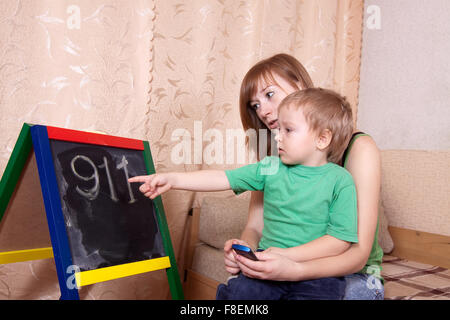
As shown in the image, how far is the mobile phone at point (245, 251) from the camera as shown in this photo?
34.8 inches

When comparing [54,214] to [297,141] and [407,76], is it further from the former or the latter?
[407,76]

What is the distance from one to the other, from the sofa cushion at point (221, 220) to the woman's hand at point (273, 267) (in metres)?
0.75

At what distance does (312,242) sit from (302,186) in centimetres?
15

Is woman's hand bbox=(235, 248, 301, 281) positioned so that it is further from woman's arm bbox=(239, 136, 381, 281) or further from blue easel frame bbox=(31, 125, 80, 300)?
blue easel frame bbox=(31, 125, 80, 300)

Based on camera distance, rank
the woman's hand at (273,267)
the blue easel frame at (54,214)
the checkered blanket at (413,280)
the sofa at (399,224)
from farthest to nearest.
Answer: the sofa at (399,224) < the checkered blanket at (413,280) < the blue easel frame at (54,214) < the woman's hand at (273,267)

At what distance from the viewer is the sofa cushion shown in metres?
1.65

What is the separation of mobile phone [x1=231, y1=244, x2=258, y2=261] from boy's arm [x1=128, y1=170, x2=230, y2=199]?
0.21 metres

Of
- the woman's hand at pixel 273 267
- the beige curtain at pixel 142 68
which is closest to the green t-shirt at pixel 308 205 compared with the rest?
the woman's hand at pixel 273 267

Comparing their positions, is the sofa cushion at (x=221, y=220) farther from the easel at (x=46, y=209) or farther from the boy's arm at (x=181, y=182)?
the boy's arm at (x=181, y=182)

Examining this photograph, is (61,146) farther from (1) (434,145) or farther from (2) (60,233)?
(1) (434,145)

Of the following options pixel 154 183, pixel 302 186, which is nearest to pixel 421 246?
pixel 302 186

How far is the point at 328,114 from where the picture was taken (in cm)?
103
